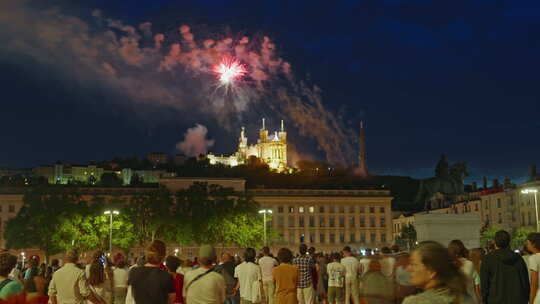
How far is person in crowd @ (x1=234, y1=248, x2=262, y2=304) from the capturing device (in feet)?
50.4

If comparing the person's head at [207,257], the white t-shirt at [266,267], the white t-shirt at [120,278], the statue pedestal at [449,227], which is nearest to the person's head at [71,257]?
the person's head at [207,257]

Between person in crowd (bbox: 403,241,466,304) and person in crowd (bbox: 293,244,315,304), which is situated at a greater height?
person in crowd (bbox: 403,241,466,304)

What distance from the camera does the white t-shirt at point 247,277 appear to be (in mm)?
15375

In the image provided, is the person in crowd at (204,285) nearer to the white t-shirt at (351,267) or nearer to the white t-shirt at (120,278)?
the white t-shirt at (120,278)

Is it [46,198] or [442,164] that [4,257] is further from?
[46,198]

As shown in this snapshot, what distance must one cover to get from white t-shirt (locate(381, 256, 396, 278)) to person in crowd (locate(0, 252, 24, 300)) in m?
4.55

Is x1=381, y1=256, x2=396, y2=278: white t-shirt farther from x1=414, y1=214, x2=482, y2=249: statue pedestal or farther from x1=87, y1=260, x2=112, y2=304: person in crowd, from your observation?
x1=414, y1=214, x2=482, y2=249: statue pedestal

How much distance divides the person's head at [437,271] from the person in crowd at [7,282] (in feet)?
13.6

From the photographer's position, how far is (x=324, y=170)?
155750mm

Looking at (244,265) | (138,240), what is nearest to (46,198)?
(138,240)

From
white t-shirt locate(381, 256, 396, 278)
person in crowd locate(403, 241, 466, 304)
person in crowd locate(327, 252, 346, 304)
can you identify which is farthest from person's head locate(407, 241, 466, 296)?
person in crowd locate(327, 252, 346, 304)

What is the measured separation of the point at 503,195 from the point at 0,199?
73.6 meters

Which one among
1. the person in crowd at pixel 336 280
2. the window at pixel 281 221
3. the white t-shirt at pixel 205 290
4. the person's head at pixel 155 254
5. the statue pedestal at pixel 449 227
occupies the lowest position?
the person in crowd at pixel 336 280

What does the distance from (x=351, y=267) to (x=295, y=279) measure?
4.90 meters
